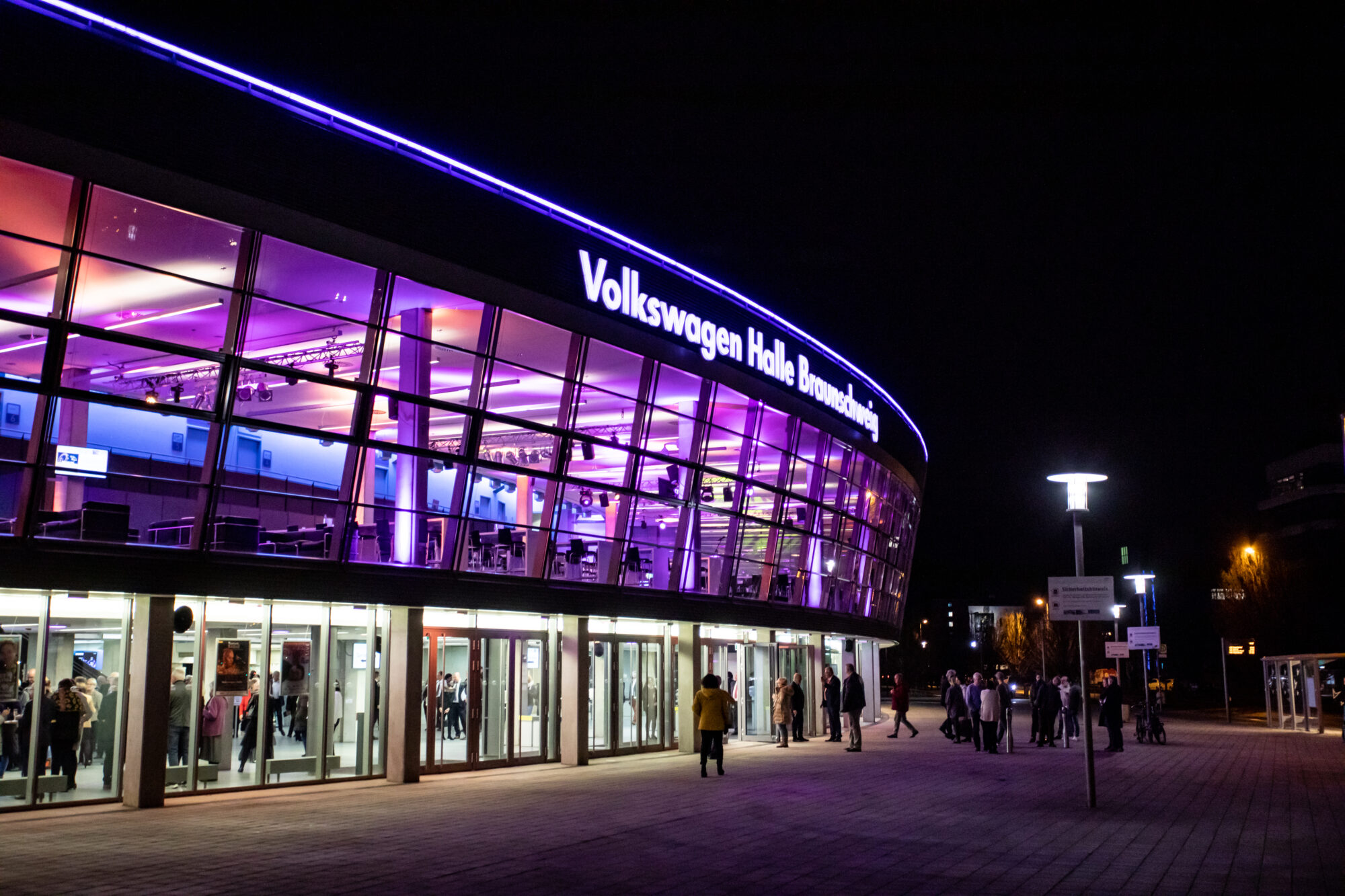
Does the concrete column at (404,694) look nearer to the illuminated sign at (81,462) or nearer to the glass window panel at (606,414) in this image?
the illuminated sign at (81,462)

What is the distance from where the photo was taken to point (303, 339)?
18.7 metres

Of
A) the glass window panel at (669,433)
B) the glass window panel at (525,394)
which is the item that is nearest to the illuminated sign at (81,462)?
the glass window panel at (525,394)

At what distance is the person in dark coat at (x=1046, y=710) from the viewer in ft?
88.7

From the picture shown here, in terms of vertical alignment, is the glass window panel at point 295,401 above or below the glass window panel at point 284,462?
above

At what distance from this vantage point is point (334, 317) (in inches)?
671

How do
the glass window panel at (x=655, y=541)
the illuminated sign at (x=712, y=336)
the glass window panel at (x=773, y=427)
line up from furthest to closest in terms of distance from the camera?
1. the glass window panel at (x=773, y=427)
2. the glass window panel at (x=655, y=541)
3. the illuminated sign at (x=712, y=336)

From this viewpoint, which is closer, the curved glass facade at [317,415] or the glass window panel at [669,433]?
the curved glass facade at [317,415]

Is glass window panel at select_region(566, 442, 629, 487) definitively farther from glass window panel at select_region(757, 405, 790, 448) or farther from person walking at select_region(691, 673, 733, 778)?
person walking at select_region(691, 673, 733, 778)

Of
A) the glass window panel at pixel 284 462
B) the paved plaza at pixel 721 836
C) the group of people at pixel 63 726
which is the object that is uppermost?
the glass window panel at pixel 284 462

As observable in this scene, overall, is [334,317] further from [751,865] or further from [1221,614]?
[1221,614]

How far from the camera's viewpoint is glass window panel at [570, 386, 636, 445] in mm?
23938

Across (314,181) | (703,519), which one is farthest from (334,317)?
(703,519)

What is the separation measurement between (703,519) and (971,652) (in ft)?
394

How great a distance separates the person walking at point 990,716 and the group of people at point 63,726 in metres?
16.4
